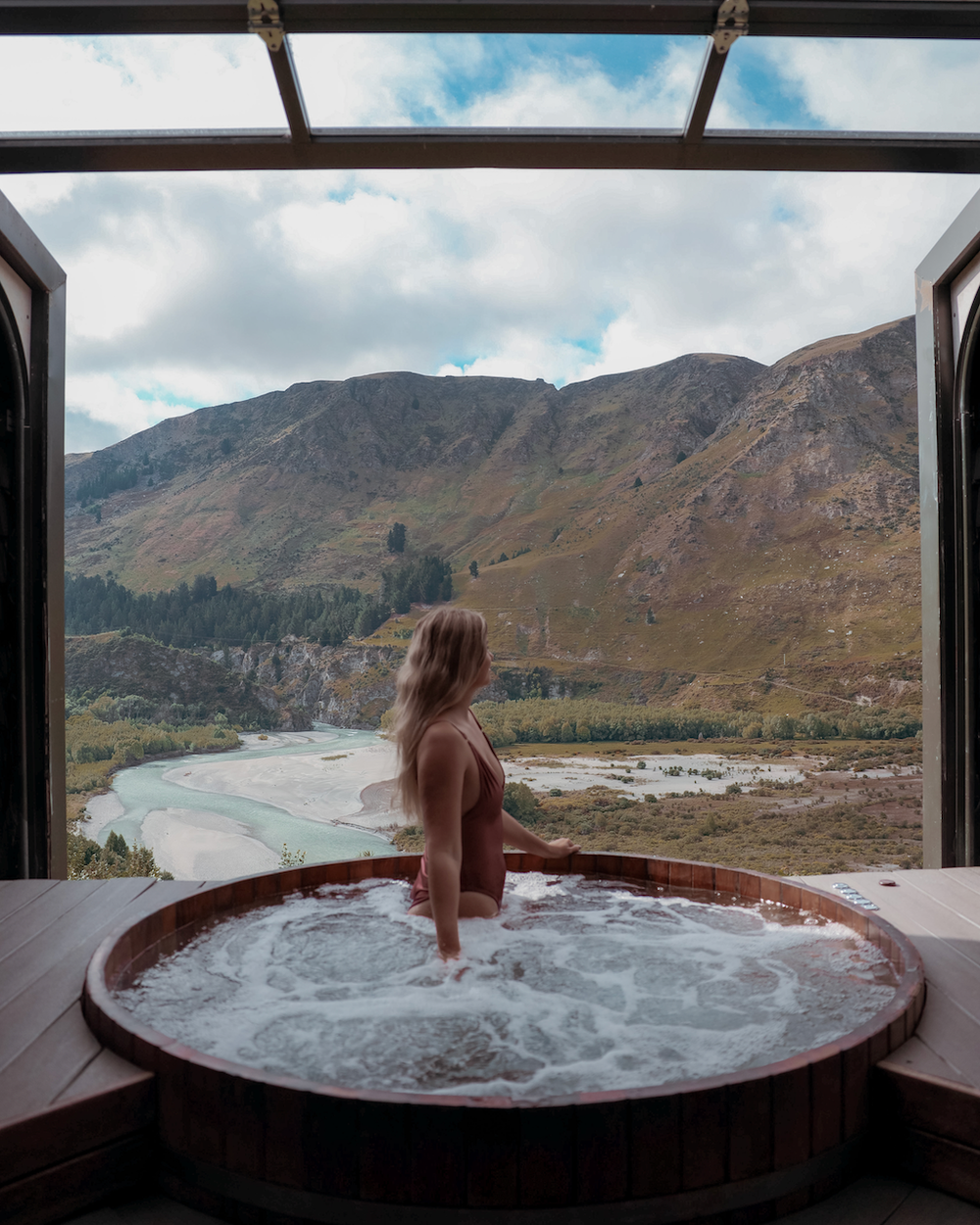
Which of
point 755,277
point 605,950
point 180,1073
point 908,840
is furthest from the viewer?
point 755,277

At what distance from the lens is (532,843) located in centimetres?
219

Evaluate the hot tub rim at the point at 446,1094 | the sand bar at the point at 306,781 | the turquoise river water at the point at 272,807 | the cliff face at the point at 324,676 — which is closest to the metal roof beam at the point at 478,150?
the hot tub rim at the point at 446,1094

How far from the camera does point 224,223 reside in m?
9.67

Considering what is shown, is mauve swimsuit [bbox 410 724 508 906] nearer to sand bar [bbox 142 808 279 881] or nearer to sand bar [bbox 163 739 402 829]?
sand bar [bbox 163 739 402 829]

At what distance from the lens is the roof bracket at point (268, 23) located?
5.72ft

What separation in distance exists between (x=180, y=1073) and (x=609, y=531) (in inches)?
495

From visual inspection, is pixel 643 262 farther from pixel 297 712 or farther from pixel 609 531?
pixel 297 712

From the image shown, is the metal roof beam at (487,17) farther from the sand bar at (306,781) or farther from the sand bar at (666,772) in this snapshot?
the sand bar at (306,781)

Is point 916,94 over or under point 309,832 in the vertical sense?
over

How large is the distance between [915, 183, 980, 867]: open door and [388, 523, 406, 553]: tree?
36.3 ft

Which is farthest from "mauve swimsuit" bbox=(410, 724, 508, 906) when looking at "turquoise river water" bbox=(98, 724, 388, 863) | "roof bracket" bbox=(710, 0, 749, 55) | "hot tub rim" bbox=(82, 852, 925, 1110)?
"turquoise river water" bbox=(98, 724, 388, 863)

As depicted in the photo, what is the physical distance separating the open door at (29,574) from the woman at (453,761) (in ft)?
4.20

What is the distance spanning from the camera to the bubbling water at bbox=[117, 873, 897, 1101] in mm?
1325

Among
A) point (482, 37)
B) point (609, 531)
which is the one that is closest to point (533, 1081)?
point (482, 37)
